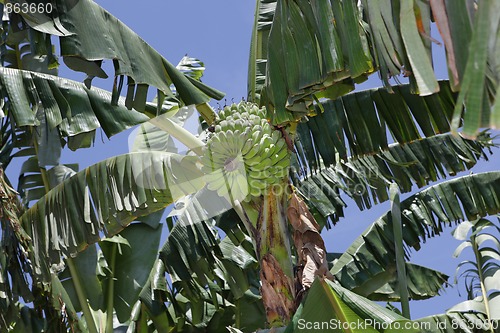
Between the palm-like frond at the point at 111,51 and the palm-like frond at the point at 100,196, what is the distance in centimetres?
48

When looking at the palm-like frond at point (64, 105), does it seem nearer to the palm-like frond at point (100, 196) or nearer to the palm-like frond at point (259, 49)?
the palm-like frond at point (100, 196)

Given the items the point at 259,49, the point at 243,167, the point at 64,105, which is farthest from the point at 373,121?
the point at 64,105

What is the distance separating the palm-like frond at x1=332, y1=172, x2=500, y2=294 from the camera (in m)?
4.84

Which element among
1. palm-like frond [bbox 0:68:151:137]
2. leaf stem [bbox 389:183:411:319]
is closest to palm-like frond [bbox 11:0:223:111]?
palm-like frond [bbox 0:68:151:137]

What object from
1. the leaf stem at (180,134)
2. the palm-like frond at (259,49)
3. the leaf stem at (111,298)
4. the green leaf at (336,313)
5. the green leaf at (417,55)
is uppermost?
the palm-like frond at (259,49)

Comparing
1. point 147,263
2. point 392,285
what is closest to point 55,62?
point 147,263

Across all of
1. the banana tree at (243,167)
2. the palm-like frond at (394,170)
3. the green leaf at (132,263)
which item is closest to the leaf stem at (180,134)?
the banana tree at (243,167)

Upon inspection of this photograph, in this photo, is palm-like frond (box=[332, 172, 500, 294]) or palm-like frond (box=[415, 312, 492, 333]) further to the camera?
palm-like frond (box=[332, 172, 500, 294])

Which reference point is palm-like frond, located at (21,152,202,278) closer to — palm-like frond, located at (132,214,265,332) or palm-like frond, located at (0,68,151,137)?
palm-like frond, located at (0,68,151,137)

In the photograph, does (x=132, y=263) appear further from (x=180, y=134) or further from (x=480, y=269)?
(x=480, y=269)

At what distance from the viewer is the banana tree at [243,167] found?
298 centimetres

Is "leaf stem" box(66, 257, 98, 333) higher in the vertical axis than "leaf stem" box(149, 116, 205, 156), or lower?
lower

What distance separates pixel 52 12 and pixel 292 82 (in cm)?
118

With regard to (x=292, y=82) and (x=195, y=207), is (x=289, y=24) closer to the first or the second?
(x=292, y=82)
